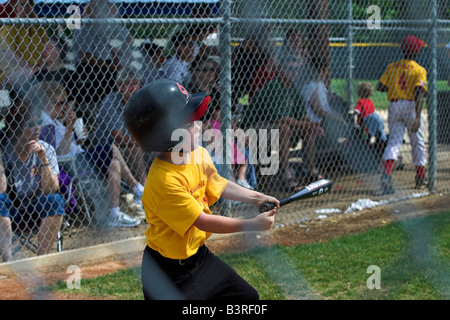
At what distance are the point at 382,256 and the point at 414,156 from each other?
8.85 ft

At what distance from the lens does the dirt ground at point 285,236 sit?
166 inches

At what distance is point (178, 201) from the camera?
264 centimetres

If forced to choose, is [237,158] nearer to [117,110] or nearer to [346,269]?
[117,110]

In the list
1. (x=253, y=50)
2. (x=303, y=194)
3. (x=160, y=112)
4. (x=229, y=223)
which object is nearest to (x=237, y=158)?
(x=253, y=50)

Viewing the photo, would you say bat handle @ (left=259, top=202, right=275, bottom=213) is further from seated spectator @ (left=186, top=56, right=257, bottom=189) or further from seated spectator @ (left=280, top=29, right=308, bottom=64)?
seated spectator @ (left=280, top=29, right=308, bottom=64)

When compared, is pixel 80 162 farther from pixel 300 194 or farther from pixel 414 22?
pixel 414 22

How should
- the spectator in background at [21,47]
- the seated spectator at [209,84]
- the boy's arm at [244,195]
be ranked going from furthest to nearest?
the seated spectator at [209,84] → the spectator in background at [21,47] → the boy's arm at [244,195]

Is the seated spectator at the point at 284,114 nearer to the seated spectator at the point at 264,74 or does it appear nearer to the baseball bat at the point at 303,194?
the seated spectator at the point at 264,74

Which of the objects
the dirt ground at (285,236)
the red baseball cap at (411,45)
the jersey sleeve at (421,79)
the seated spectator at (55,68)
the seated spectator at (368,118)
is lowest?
the dirt ground at (285,236)

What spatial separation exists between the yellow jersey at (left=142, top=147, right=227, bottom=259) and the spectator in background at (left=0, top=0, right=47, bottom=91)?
2.51m

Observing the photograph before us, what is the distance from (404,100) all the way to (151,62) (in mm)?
3012

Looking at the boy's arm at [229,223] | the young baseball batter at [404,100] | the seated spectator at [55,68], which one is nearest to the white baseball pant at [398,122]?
the young baseball batter at [404,100]

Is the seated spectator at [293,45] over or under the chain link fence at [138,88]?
over

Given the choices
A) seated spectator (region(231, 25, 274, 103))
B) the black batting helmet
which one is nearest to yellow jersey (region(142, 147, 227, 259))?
the black batting helmet
